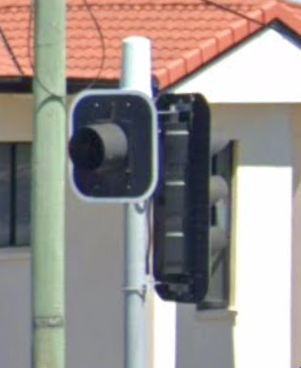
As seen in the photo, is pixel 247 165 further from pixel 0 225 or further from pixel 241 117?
pixel 0 225

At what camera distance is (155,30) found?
14.4 m

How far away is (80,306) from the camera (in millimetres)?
14125

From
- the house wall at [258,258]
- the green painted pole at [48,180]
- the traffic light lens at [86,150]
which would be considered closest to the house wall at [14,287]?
the house wall at [258,258]

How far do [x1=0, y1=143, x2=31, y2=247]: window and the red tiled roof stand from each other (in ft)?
2.84

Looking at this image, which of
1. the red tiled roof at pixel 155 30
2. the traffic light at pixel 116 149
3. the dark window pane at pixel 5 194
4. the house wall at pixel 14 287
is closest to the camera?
the traffic light at pixel 116 149

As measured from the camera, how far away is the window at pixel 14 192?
46.2 feet

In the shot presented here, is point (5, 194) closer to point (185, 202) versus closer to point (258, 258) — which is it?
point (258, 258)

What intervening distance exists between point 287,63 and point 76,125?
7613 millimetres

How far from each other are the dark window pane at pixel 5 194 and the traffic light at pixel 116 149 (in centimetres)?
724

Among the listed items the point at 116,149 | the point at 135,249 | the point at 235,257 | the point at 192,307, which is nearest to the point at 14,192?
the point at 192,307

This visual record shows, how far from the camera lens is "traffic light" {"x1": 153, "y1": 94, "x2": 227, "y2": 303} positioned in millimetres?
6504

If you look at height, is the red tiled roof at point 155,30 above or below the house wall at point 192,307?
above

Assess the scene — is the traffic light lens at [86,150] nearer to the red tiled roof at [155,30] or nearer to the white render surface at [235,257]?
the red tiled roof at [155,30]

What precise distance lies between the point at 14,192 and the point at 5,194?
0.08 meters
